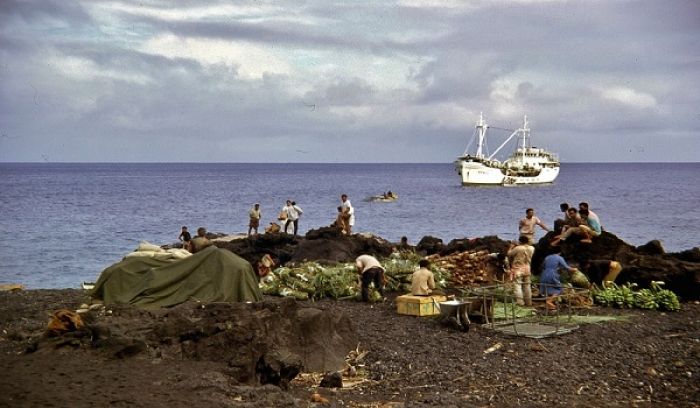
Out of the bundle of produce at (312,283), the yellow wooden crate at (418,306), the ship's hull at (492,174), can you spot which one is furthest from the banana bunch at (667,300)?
the ship's hull at (492,174)

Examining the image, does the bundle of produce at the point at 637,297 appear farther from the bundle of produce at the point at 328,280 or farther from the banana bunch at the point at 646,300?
the bundle of produce at the point at 328,280

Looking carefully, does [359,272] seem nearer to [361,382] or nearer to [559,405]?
[361,382]

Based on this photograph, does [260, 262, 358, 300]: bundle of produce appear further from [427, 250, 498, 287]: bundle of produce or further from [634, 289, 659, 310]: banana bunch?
[634, 289, 659, 310]: banana bunch

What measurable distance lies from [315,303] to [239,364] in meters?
8.45

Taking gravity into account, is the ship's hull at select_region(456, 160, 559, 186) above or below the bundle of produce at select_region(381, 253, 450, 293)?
above

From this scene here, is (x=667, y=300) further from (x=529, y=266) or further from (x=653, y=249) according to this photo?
(x=653, y=249)

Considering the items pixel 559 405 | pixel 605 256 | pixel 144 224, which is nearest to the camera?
pixel 559 405

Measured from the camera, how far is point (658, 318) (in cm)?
2075

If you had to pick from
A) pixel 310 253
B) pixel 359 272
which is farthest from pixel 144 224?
pixel 359 272

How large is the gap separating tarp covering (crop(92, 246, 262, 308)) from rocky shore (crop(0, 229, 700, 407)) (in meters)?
1.37

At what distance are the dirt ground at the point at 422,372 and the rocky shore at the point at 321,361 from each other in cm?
3

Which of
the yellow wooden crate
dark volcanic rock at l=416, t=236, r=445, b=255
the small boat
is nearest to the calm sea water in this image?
the small boat

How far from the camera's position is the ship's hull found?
4562 inches

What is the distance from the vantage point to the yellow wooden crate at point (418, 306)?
2075 centimetres
